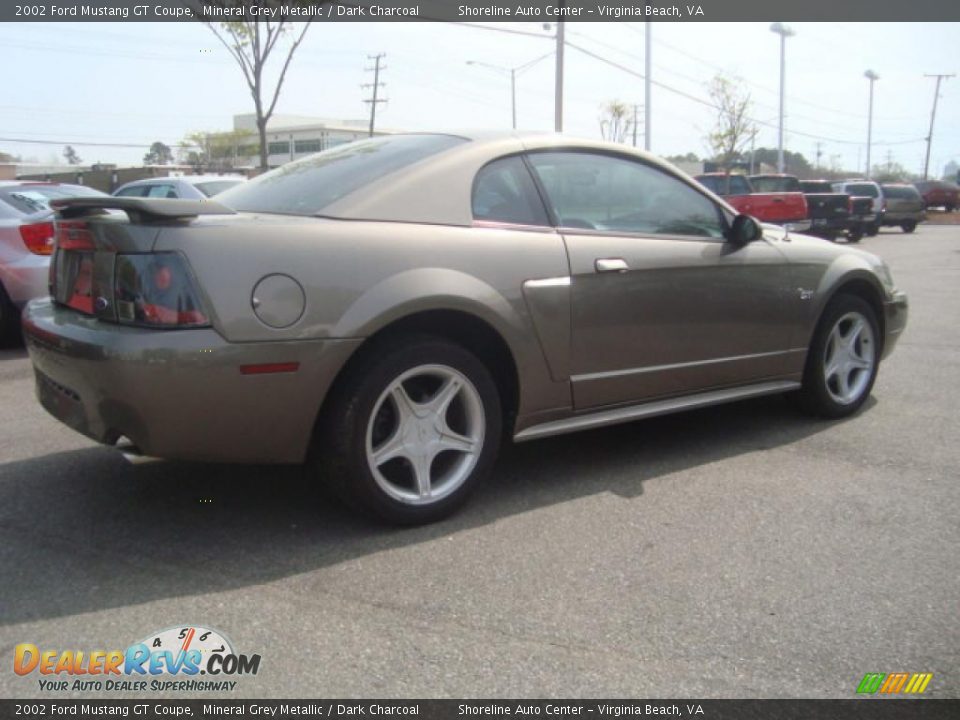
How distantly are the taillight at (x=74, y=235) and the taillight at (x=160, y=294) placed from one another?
319mm

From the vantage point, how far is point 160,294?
2.96 metres

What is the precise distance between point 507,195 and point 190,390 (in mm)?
1575

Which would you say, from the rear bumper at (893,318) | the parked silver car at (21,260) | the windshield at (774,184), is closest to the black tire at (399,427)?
the rear bumper at (893,318)

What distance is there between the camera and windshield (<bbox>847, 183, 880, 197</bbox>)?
2843cm

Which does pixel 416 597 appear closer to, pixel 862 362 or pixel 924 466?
pixel 924 466

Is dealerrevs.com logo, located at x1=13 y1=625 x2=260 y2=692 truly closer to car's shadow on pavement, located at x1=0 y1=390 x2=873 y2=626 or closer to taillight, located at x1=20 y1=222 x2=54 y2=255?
car's shadow on pavement, located at x1=0 y1=390 x2=873 y2=626

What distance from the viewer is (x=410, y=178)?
11.6 ft

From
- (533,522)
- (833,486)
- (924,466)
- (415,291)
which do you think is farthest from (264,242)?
(924,466)

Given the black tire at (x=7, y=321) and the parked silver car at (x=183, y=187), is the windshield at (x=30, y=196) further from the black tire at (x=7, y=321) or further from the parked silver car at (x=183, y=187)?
the parked silver car at (x=183, y=187)

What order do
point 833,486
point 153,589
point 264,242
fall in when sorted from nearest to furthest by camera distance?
point 153,589
point 264,242
point 833,486

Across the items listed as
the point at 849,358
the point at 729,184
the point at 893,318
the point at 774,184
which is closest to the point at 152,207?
the point at 849,358

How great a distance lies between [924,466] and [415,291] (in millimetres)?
2656

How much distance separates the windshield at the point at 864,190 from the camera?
1119 inches

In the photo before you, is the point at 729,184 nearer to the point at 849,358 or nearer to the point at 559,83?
the point at 559,83
